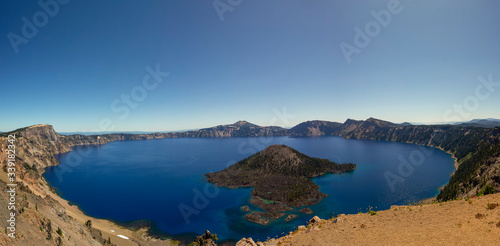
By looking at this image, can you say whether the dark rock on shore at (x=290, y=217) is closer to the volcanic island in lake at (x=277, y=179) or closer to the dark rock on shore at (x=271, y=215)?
the volcanic island in lake at (x=277, y=179)

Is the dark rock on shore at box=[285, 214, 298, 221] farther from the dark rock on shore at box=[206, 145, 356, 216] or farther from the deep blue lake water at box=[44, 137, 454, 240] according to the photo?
the dark rock on shore at box=[206, 145, 356, 216]

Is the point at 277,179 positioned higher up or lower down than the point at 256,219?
higher up

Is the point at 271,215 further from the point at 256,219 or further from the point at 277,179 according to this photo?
the point at 277,179

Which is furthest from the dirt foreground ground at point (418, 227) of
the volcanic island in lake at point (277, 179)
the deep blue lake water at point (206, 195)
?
the volcanic island in lake at point (277, 179)

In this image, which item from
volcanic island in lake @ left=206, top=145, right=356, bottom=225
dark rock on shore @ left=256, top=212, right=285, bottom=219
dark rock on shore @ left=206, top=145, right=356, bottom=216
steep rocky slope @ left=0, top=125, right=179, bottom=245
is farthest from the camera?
dark rock on shore @ left=206, top=145, right=356, bottom=216

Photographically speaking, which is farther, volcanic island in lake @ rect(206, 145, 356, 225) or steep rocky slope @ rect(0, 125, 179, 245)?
volcanic island in lake @ rect(206, 145, 356, 225)

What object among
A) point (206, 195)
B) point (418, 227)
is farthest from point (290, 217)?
point (418, 227)

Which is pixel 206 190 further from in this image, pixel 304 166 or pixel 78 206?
pixel 304 166

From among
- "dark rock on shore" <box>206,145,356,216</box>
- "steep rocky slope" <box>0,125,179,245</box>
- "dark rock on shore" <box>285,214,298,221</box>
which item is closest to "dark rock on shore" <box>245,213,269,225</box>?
"dark rock on shore" <box>285,214,298,221</box>
